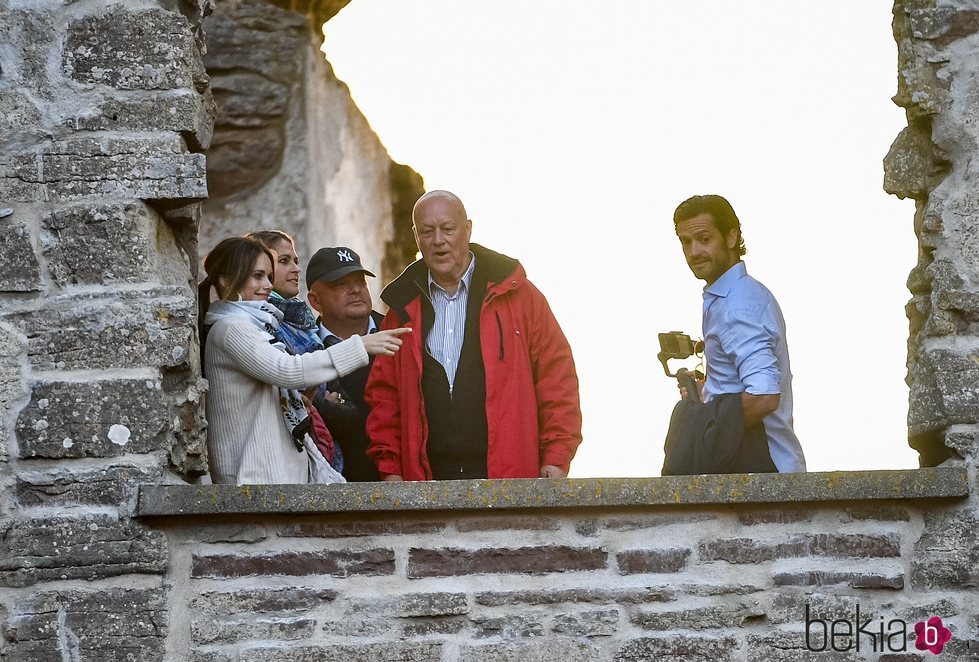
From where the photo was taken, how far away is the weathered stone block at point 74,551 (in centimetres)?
403

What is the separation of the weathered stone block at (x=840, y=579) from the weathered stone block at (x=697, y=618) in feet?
0.39

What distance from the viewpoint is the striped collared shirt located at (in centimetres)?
484

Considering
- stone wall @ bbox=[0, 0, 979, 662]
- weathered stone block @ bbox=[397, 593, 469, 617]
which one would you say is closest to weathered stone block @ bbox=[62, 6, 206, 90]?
stone wall @ bbox=[0, 0, 979, 662]

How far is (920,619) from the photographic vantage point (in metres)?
4.09

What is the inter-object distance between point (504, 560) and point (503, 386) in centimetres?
79

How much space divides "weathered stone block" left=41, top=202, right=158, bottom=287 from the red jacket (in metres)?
1.00

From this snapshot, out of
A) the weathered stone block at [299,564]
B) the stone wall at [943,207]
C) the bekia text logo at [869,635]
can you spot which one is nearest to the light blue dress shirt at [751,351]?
the stone wall at [943,207]

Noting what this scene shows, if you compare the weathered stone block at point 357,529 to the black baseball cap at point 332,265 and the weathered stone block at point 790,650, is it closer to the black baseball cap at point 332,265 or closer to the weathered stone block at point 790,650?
the weathered stone block at point 790,650

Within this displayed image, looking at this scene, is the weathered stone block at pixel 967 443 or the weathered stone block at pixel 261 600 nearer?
the weathered stone block at pixel 261 600

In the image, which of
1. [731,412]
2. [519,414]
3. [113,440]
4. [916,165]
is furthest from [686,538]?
[113,440]

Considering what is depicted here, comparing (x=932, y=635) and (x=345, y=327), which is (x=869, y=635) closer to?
(x=932, y=635)

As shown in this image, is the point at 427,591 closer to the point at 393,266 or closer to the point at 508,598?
the point at 508,598

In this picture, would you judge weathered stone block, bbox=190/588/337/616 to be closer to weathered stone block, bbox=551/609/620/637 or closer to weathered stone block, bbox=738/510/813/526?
weathered stone block, bbox=551/609/620/637

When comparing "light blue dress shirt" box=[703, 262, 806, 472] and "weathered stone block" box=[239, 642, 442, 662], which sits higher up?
"light blue dress shirt" box=[703, 262, 806, 472]
